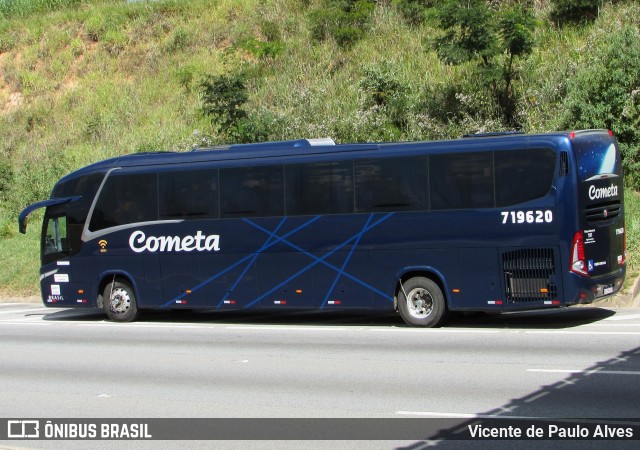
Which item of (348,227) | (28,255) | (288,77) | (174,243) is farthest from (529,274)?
(288,77)

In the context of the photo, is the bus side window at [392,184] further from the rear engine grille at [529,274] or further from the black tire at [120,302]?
the black tire at [120,302]

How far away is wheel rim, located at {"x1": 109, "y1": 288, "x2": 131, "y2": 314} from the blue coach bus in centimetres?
2

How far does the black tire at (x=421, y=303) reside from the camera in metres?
16.6

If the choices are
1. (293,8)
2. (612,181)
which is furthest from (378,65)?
(612,181)

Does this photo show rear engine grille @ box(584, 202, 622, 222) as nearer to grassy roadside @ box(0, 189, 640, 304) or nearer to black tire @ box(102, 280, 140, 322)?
grassy roadside @ box(0, 189, 640, 304)

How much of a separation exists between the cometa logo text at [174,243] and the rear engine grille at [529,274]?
6.20 metres

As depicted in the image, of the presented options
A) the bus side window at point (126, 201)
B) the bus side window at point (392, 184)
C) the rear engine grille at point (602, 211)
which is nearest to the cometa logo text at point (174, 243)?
the bus side window at point (126, 201)

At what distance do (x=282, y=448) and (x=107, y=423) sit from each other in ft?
8.00

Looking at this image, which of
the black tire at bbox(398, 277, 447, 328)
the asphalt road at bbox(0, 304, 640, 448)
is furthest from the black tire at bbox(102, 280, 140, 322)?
the black tire at bbox(398, 277, 447, 328)

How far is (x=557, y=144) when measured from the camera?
50.4 ft

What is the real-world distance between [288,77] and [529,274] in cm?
2272

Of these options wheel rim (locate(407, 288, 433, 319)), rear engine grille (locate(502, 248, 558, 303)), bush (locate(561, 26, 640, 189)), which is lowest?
wheel rim (locate(407, 288, 433, 319))

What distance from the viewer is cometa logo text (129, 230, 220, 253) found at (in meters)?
18.8

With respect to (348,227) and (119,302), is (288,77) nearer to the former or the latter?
(119,302)
